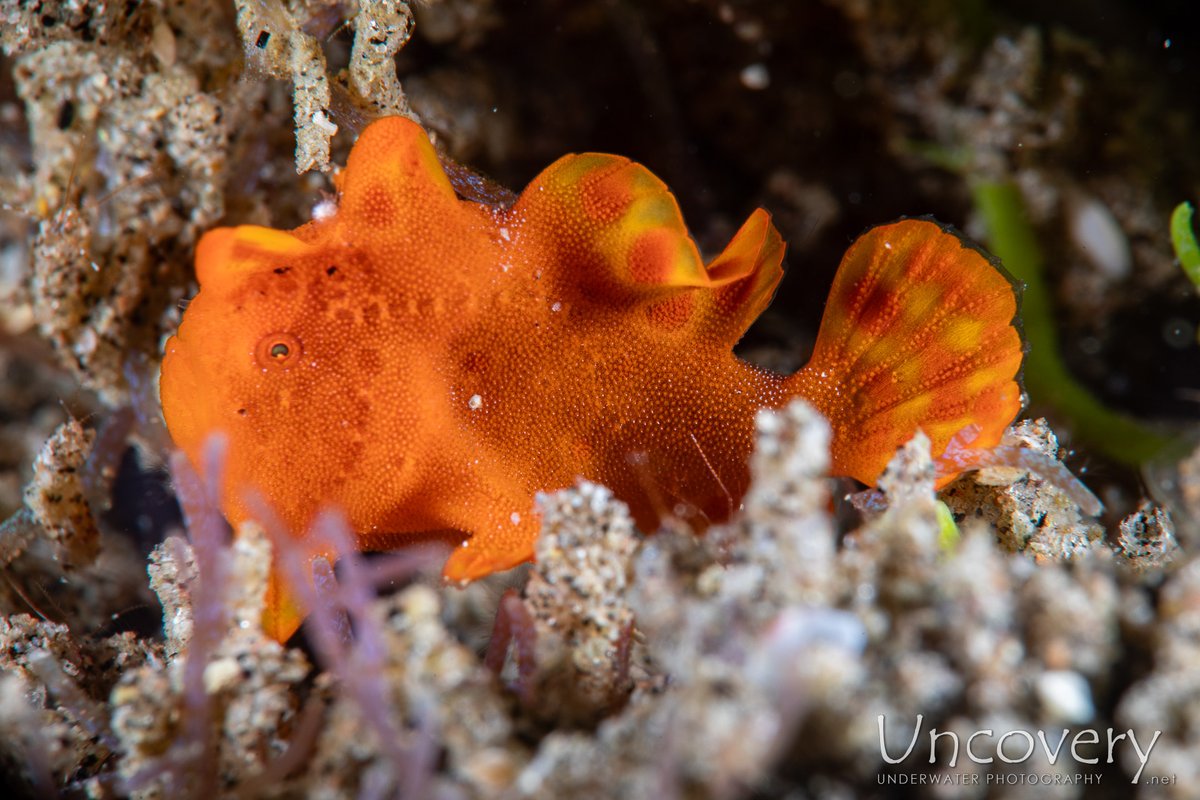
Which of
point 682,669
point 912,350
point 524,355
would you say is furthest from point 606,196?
point 682,669

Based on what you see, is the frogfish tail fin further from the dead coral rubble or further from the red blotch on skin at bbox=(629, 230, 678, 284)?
the red blotch on skin at bbox=(629, 230, 678, 284)

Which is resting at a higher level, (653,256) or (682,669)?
(653,256)

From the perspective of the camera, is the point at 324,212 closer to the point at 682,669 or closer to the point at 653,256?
the point at 653,256

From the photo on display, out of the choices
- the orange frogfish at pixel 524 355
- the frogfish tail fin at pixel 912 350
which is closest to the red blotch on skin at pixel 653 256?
the orange frogfish at pixel 524 355

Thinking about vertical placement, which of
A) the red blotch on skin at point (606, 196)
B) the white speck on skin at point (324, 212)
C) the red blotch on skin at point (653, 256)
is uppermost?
the white speck on skin at point (324, 212)

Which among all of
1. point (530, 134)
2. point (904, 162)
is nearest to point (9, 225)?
point (530, 134)

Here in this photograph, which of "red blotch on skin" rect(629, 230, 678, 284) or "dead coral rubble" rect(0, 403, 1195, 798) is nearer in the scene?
"dead coral rubble" rect(0, 403, 1195, 798)

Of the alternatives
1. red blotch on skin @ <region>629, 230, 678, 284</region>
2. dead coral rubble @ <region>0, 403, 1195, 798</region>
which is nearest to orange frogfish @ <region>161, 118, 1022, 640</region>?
red blotch on skin @ <region>629, 230, 678, 284</region>

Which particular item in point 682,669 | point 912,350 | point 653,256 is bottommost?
point 912,350

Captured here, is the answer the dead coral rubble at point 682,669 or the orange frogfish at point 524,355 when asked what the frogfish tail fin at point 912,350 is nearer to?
the orange frogfish at point 524,355
